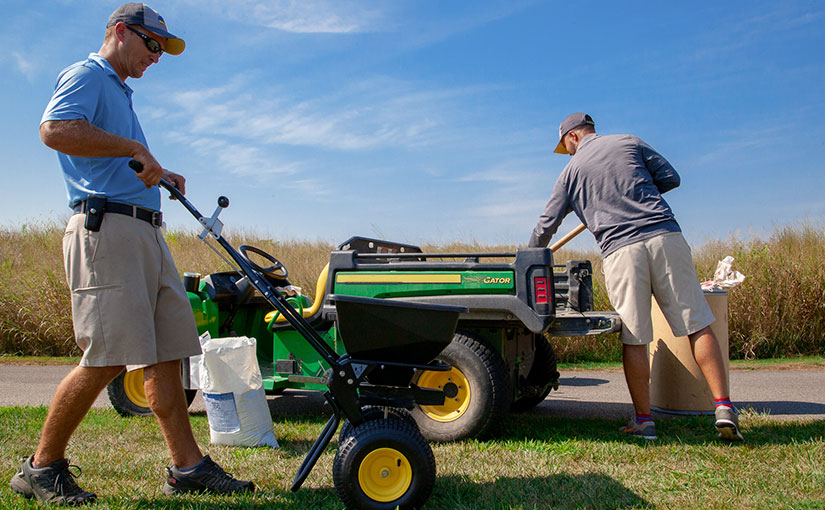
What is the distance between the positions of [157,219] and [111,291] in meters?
0.44

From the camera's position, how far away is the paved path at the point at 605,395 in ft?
17.5

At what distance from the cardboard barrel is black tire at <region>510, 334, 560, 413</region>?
0.76 m

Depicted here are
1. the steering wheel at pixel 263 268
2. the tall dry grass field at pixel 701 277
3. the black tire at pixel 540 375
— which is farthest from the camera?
the tall dry grass field at pixel 701 277

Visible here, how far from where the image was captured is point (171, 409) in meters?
3.03

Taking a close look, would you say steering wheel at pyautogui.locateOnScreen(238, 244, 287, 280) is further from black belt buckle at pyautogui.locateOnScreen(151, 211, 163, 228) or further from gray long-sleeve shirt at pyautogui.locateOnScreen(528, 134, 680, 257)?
gray long-sleeve shirt at pyautogui.locateOnScreen(528, 134, 680, 257)

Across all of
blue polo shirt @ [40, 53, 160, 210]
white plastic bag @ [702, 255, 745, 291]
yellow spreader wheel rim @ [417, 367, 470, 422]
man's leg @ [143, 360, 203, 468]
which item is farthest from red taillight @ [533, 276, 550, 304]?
blue polo shirt @ [40, 53, 160, 210]

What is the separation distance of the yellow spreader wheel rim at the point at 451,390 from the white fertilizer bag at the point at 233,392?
105 centimetres

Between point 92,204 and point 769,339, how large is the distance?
894cm

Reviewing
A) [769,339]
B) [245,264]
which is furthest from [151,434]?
[769,339]

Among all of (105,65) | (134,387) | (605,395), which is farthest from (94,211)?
→ (605,395)

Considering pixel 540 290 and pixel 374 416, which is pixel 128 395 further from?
pixel 540 290

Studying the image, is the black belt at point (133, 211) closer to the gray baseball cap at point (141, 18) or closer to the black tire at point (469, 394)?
the gray baseball cap at point (141, 18)

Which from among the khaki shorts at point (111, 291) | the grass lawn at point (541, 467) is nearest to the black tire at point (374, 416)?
the grass lawn at point (541, 467)

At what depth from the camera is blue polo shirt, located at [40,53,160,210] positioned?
282 centimetres
